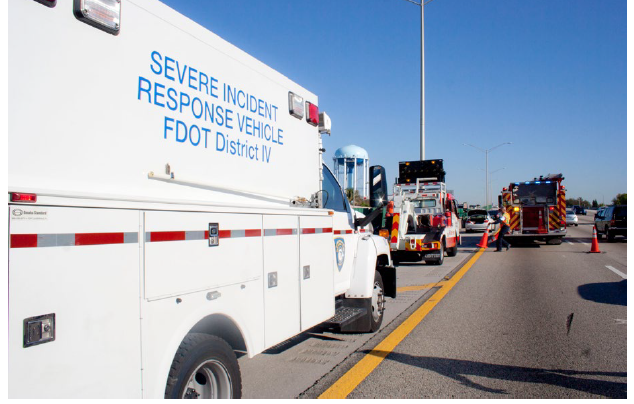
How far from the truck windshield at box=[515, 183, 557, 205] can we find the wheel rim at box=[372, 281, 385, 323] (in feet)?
64.0

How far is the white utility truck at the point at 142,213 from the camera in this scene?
7.82 feet

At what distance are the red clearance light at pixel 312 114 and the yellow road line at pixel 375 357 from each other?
2584 mm

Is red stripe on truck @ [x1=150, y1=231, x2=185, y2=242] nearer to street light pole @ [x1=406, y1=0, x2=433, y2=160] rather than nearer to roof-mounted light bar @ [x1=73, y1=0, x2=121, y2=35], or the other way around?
roof-mounted light bar @ [x1=73, y1=0, x2=121, y2=35]

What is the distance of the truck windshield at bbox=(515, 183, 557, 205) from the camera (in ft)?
78.5

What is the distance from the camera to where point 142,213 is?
288cm

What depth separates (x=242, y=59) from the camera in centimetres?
446

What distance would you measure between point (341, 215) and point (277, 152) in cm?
123

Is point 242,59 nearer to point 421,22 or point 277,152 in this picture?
point 277,152

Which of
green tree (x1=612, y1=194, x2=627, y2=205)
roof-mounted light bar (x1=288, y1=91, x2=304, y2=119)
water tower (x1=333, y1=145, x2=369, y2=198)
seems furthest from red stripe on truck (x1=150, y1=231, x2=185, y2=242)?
green tree (x1=612, y1=194, x2=627, y2=205)

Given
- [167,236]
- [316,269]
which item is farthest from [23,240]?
[316,269]

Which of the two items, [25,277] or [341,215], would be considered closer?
[25,277]

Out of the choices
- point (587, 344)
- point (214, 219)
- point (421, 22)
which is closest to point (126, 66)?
point (214, 219)

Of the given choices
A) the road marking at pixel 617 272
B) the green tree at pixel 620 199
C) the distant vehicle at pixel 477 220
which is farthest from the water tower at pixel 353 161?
the green tree at pixel 620 199

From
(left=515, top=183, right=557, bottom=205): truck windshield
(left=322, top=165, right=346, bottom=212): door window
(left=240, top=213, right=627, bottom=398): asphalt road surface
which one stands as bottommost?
(left=240, top=213, right=627, bottom=398): asphalt road surface
